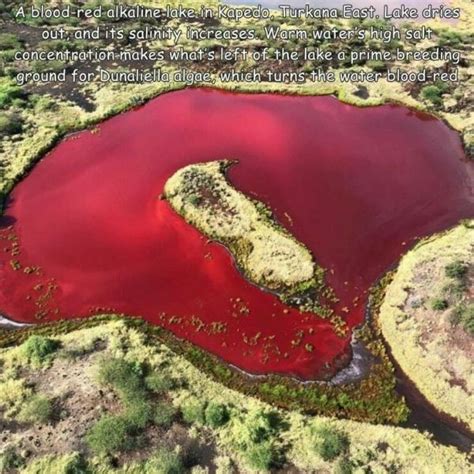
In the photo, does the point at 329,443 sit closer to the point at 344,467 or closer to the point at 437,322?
the point at 344,467

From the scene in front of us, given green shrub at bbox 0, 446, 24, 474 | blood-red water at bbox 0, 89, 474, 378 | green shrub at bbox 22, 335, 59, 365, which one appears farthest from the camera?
blood-red water at bbox 0, 89, 474, 378

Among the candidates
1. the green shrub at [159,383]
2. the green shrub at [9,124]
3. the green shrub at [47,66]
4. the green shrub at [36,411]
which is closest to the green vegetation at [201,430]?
the green shrub at [159,383]

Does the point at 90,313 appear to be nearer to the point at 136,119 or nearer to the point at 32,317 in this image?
the point at 32,317

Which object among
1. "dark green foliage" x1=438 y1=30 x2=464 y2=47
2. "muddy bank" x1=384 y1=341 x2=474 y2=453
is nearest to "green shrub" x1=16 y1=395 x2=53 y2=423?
"muddy bank" x1=384 y1=341 x2=474 y2=453

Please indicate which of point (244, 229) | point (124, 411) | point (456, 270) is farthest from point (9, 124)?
point (456, 270)

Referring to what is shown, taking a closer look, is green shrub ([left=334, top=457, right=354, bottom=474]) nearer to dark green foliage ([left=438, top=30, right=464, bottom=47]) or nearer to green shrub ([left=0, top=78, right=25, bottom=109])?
green shrub ([left=0, top=78, right=25, bottom=109])
